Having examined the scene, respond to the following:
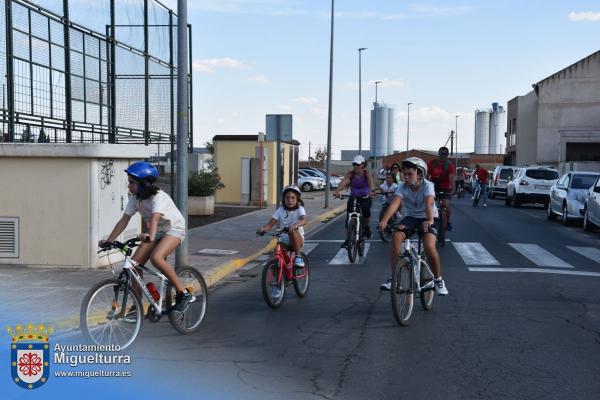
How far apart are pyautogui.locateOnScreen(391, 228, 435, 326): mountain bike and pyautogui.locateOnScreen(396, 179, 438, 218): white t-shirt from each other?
20cm

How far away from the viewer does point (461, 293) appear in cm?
985

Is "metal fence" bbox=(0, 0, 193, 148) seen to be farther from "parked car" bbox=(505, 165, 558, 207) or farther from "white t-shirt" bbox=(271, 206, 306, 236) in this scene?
"parked car" bbox=(505, 165, 558, 207)

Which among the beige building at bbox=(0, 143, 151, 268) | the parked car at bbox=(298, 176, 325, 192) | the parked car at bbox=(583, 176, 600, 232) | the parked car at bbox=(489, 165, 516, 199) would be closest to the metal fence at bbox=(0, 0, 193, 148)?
the beige building at bbox=(0, 143, 151, 268)

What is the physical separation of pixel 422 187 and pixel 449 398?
3.36 m

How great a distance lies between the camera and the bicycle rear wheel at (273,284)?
870cm

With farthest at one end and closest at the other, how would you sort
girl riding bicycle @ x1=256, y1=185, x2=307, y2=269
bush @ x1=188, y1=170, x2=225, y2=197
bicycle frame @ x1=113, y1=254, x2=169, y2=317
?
bush @ x1=188, y1=170, x2=225, y2=197 → girl riding bicycle @ x1=256, y1=185, x2=307, y2=269 → bicycle frame @ x1=113, y1=254, x2=169, y2=317

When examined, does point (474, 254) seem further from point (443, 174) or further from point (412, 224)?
point (412, 224)

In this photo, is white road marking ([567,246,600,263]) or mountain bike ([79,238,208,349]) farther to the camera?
white road marking ([567,246,600,263])

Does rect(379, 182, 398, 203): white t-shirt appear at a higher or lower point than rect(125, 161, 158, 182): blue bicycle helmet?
lower

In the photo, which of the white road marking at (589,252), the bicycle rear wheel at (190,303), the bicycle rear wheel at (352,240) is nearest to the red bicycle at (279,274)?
the bicycle rear wheel at (190,303)

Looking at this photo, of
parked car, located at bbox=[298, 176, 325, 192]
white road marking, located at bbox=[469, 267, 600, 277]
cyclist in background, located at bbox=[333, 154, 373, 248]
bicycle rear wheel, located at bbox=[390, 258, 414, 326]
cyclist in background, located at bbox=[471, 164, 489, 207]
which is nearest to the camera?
bicycle rear wheel, located at bbox=[390, 258, 414, 326]

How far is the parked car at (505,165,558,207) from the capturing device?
3095 centimetres

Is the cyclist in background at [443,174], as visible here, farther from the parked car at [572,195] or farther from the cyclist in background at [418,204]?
the parked car at [572,195]

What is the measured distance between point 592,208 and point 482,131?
123m
